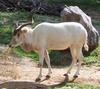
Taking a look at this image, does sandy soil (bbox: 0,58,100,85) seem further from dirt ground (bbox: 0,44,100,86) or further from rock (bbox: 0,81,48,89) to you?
rock (bbox: 0,81,48,89)

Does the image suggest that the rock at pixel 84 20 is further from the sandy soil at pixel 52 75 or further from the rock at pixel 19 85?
the rock at pixel 19 85

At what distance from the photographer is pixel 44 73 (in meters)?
12.2

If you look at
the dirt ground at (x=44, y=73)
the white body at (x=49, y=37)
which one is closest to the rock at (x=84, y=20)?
the dirt ground at (x=44, y=73)

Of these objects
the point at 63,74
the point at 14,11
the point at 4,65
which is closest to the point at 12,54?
the point at 4,65

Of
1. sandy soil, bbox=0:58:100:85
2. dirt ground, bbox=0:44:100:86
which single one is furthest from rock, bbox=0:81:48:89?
sandy soil, bbox=0:58:100:85

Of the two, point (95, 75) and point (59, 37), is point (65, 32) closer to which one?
point (59, 37)

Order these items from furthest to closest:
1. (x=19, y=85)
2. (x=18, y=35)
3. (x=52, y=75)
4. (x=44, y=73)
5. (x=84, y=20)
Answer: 1. (x=84, y=20)
2. (x=44, y=73)
3. (x=52, y=75)
4. (x=18, y=35)
5. (x=19, y=85)

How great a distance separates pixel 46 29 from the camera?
11.3 m

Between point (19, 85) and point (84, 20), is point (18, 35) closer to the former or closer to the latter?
point (19, 85)

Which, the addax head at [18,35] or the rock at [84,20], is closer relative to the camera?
the addax head at [18,35]

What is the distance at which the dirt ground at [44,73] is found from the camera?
11.4m

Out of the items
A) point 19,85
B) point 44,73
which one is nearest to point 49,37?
point 44,73

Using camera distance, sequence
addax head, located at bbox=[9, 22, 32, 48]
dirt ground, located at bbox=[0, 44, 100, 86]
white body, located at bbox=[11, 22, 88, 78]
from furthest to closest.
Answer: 1. dirt ground, located at bbox=[0, 44, 100, 86]
2. white body, located at bbox=[11, 22, 88, 78]
3. addax head, located at bbox=[9, 22, 32, 48]

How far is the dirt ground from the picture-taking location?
11383 millimetres
